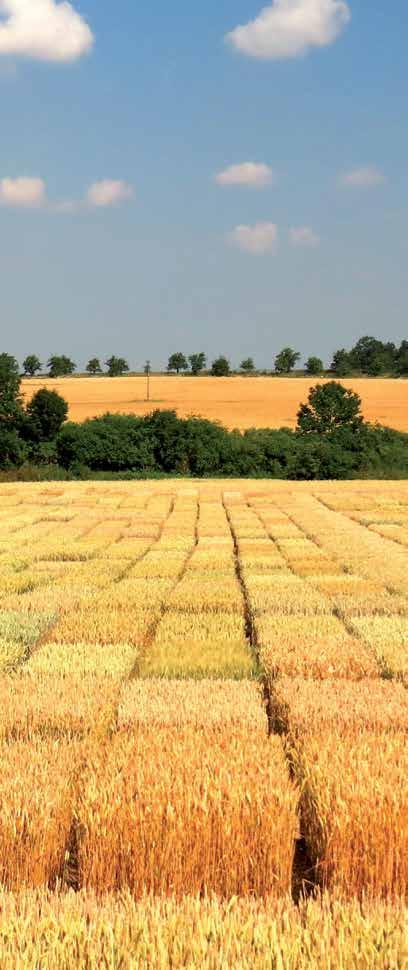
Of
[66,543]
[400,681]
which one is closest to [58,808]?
[400,681]

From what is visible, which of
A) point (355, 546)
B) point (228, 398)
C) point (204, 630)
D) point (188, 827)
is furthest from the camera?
point (228, 398)

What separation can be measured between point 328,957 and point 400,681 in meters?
4.11

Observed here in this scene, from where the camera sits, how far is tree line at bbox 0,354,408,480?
5147cm

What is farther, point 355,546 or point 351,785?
point 355,546

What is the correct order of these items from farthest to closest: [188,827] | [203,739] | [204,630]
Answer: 1. [204,630]
2. [203,739]
3. [188,827]

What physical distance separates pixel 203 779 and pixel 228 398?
322 ft

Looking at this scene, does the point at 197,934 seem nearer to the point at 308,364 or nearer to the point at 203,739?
the point at 203,739

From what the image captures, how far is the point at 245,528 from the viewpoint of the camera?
21594mm

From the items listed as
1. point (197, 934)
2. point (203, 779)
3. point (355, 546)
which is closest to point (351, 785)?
point (203, 779)

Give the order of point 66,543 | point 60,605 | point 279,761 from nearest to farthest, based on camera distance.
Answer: point 279,761, point 60,605, point 66,543

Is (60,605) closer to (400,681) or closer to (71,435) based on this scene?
(400,681)

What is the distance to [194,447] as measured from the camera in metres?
52.8

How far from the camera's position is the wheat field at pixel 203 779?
10.5 ft

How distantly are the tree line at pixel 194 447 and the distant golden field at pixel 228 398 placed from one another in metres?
19.3
